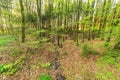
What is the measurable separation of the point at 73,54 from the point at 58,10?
5.48 meters

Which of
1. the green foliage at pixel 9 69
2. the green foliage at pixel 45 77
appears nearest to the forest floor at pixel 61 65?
the green foliage at pixel 9 69

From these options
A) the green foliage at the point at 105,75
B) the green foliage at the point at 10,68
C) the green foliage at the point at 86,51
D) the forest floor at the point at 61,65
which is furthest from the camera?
the green foliage at the point at 86,51

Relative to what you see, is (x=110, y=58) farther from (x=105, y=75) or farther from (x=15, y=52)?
(x=15, y=52)

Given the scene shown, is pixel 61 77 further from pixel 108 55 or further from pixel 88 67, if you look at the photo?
pixel 108 55

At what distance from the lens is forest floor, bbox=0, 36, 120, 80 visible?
303 inches

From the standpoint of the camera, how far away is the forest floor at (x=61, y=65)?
770cm

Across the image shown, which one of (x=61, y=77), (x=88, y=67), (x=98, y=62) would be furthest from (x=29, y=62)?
(x=98, y=62)

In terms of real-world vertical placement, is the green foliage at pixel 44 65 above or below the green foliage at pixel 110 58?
below

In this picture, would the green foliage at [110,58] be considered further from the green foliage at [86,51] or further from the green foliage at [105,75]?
the green foliage at [105,75]

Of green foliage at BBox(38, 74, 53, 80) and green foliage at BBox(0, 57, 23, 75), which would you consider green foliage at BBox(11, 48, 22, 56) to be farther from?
green foliage at BBox(38, 74, 53, 80)

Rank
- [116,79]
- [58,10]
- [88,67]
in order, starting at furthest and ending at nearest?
1. [58,10]
2. [88,67]
3. [116,79]

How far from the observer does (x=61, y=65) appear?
924 centimetres

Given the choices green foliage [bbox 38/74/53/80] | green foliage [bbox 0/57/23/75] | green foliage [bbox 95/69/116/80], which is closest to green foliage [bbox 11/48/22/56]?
green foliage [bbox 0/57/23/75]

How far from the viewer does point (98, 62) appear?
29.8 feet
